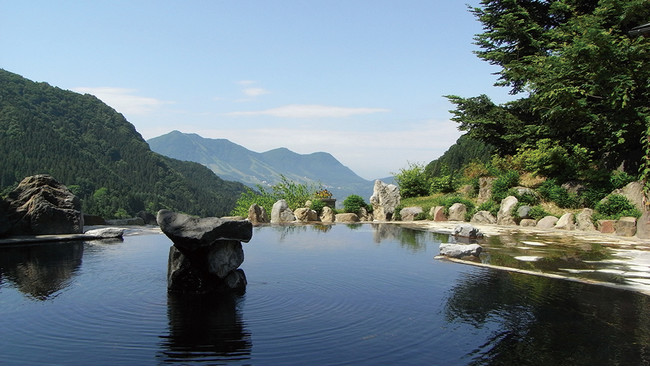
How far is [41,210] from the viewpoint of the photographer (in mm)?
13117

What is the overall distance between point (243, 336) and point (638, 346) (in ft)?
13.3

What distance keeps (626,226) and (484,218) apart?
17.7 feet

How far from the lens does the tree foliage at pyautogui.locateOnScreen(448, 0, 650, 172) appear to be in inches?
650

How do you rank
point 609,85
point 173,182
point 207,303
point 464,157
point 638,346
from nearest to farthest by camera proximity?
1. point 638,346
2. point 207,303
3. point 609,85
4. point 464,157
5. point 173,182

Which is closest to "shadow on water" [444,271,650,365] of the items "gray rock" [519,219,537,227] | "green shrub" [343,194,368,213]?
"gray rock" [519,219,537,227]

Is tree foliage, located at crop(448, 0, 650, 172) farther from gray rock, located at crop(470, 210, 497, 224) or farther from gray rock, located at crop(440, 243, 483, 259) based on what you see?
gray rock, located at crop(440, 243, 483, 259)

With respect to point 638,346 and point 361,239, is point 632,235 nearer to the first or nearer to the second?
point 361,239

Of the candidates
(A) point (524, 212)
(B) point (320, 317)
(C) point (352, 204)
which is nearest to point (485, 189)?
(A) point (524, 212)

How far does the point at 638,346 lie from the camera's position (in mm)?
4711

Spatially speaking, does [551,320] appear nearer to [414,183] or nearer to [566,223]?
[566,223]

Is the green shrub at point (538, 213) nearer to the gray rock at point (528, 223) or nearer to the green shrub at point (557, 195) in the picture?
the gray rock at point (528, 223)

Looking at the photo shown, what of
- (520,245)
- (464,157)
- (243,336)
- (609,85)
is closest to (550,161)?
(609,85)

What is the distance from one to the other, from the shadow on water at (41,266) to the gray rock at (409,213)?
44.8 feet

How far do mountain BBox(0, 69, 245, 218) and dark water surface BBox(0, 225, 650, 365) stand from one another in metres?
56.8
